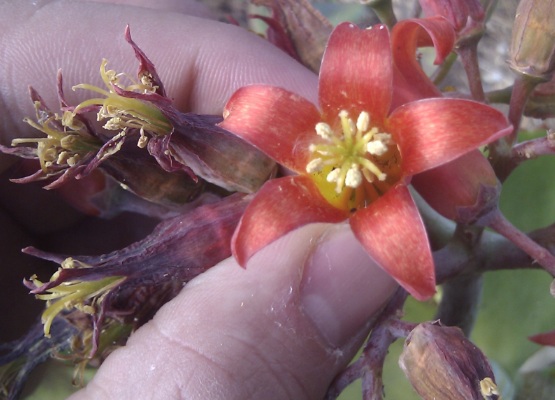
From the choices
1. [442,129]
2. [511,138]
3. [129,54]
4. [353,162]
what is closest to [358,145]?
[353,162]

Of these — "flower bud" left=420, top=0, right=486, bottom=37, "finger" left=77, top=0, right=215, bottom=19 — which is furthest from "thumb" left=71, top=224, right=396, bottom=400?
"finger" left=77, top=0, right=215, bottom=19

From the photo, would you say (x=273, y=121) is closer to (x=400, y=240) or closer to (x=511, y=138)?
(x=400, y=240)

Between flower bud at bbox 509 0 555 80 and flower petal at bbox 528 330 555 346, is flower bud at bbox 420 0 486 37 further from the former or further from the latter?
flower petal at bbox 528 330 555 346

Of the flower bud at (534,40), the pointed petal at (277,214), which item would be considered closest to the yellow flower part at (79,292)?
the pointed petal at (277,214)

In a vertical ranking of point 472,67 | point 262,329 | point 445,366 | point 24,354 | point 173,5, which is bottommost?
point 24,354

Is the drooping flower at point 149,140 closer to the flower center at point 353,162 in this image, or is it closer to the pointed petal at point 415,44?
the flower center at point 353,162

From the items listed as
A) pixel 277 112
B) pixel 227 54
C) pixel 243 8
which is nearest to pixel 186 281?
pixel 277 112
